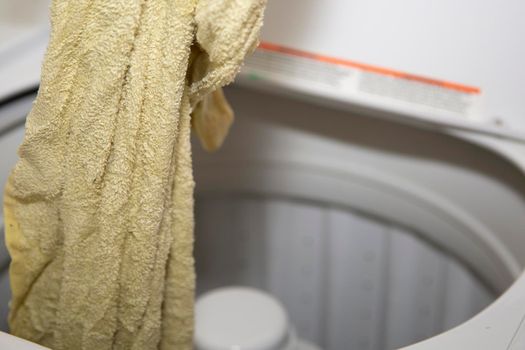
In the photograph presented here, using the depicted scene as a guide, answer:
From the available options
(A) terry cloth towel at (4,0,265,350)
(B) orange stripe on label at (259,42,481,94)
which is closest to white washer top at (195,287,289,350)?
(A) terry cloth towel at (4,0,265,350)

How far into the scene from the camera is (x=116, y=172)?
1.68 ft

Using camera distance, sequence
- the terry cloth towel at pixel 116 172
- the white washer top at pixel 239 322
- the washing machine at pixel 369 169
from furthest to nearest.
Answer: the white washer top at pixel 239 322 < the washing machine at pixel 369 169 < the terry cloth towel at pixel 116 172

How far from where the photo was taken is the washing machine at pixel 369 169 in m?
0.70

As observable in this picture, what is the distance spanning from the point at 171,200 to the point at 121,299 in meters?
0.09

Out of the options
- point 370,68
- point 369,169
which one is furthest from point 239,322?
point 370,68

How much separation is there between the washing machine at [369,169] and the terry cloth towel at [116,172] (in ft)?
0.55

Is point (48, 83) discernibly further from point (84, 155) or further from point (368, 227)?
point (368, 227)

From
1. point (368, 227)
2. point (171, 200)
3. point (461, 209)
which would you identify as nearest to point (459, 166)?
point (461, 209)

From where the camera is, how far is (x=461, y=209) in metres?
0.80

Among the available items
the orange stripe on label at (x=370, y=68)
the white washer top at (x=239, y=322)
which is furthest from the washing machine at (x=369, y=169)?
the white washer top at (x=239, y=322)

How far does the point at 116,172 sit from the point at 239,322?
0.39 metres

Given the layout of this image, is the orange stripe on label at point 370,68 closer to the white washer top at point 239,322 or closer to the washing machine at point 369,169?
the washing machine at point 369,169

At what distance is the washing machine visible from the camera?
70 centimetres

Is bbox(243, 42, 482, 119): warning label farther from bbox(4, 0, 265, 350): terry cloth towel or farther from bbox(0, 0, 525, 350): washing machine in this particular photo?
bbox(4, 0, 265, 350): terry cloth towel
